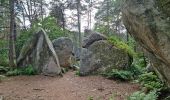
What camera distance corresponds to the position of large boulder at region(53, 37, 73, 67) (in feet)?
59.8

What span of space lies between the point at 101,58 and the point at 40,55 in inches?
141

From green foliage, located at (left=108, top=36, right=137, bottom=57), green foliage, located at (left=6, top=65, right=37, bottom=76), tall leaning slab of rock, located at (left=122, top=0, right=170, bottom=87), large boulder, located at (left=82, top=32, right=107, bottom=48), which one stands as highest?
tall leaning slab of rock, located at (left=122, top=0, right=170, bottom=87)

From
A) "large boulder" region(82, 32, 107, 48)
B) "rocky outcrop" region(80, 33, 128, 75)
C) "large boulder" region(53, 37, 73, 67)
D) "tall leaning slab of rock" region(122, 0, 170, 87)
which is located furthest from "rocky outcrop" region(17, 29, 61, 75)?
"tall leaning slab of rock" region(122, 0, 170, 87)

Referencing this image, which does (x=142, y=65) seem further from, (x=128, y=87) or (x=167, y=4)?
(x=167, y=4)

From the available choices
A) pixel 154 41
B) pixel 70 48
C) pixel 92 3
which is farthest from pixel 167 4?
pixel 92 3

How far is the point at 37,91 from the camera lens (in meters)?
11.1

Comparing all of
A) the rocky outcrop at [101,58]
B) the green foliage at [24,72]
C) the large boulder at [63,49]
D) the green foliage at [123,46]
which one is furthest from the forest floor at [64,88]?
the large boulder at [63,49]

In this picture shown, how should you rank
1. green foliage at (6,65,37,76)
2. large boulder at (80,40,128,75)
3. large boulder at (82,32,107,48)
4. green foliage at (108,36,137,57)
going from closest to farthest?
Answer: large boulder at (80,40,128,75), green foliage at (108,36,137,57), green foliage at (6,65,37,76), large boulder at (82,32,107,48)

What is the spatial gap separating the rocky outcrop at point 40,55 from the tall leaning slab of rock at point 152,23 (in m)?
9.99

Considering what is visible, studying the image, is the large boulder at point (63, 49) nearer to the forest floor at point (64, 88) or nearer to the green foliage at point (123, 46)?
the forest floor at point (64, 88)

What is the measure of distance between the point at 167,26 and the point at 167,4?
0.39 meters

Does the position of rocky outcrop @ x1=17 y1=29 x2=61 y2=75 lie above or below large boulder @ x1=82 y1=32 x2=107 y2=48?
below

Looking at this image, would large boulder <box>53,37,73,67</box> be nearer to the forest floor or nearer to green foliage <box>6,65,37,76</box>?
green foliage <box>6,65,37,76</box>

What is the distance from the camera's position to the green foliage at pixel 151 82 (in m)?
9.14
